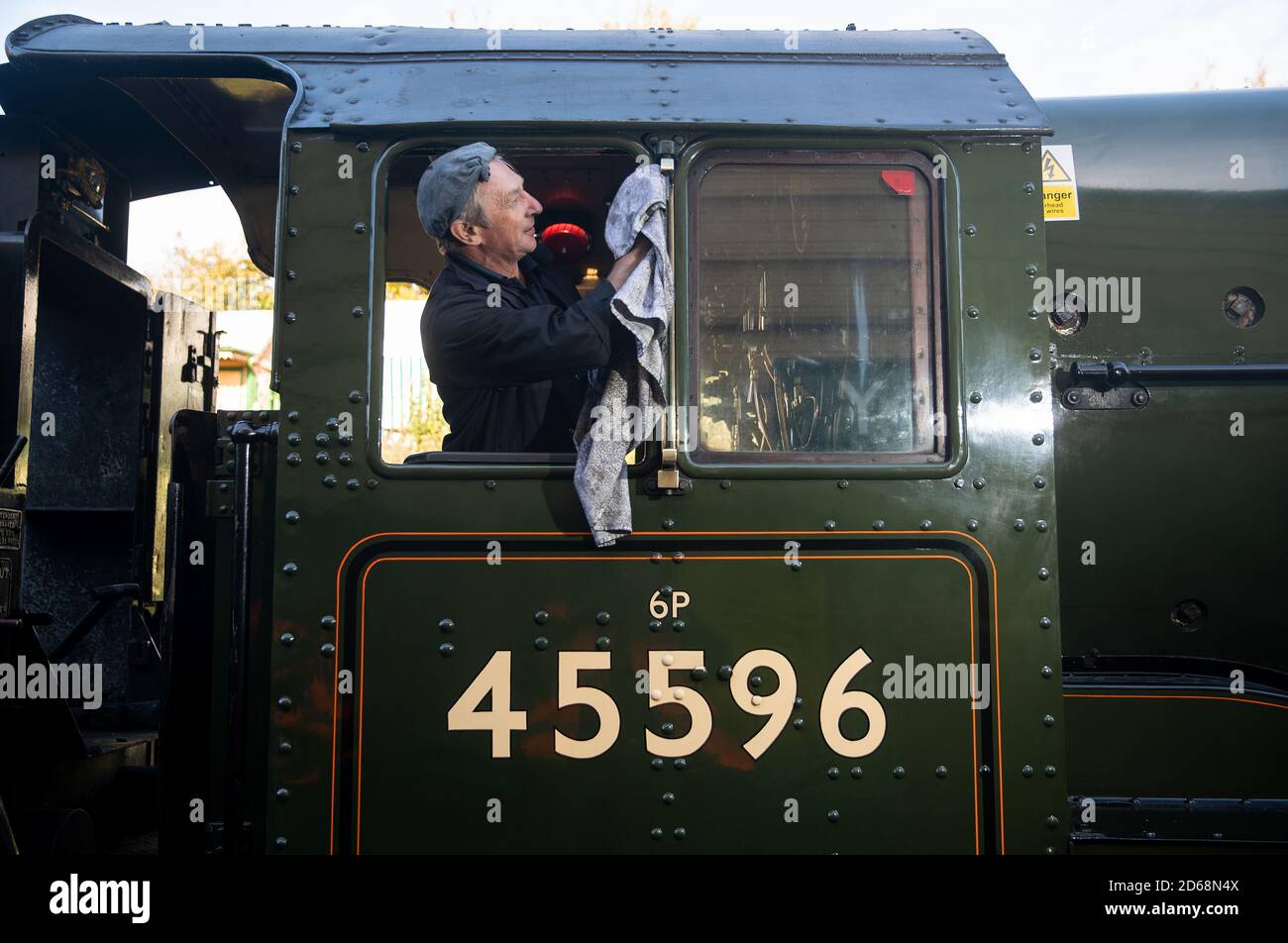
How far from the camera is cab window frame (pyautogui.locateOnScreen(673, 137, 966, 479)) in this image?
8.63 ft

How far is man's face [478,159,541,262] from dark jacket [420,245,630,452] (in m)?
0.08

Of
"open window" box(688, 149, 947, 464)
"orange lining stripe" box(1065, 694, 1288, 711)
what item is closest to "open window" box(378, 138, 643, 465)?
"open window" box(688, 149, 947, 464)

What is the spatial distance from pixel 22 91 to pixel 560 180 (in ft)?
5.38

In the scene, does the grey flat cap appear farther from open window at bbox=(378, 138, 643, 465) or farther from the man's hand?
the man's hand

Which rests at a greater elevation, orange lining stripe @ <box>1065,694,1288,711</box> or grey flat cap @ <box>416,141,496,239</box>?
grey flat cap @ <box>416,141,496,239</box>

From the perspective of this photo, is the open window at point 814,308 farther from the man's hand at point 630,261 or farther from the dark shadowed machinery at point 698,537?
the man's hand at point 630,261

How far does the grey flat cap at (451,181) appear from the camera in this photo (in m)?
2.68

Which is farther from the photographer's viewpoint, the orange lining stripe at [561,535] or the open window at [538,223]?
the open window at [538,223]

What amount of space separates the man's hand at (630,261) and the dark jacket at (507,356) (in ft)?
0.11

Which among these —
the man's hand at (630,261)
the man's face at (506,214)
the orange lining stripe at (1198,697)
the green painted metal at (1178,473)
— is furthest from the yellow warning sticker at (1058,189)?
the man's face at (506,214)

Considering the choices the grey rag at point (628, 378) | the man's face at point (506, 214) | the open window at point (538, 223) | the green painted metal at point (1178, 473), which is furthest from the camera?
the green painted metal at point (1178, 473)

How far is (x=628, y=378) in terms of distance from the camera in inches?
104
